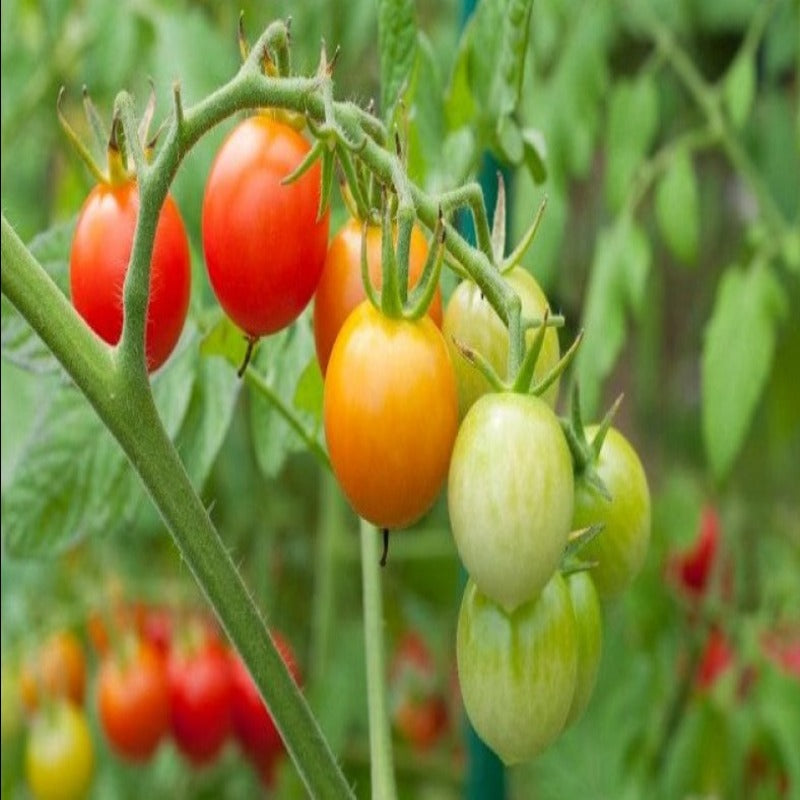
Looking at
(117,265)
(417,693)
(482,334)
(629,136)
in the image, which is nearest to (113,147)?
(117,265)

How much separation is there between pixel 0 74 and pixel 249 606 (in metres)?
0.55

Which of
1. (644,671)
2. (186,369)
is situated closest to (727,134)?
(644,671)

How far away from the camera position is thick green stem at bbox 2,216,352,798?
507 mm

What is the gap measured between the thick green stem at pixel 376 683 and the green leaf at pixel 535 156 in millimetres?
163

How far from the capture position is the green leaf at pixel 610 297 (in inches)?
37.7

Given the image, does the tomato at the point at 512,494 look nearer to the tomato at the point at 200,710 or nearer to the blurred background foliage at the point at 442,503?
the blurred background foliage at the point at 442,503

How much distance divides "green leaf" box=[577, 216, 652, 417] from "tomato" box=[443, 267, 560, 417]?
16.2 inches

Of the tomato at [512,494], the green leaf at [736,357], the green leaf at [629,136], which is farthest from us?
the green leaf at [629,136]

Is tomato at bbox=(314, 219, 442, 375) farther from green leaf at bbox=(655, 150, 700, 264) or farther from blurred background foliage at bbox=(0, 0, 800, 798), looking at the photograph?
green leaf at bbox=(655, 150, 700, 264)

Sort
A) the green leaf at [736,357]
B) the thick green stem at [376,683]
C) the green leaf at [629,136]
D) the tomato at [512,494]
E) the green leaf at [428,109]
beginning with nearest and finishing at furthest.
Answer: the tomato at [512,494], the thick green stem at [376,683], the green leaf at [428,109], the green leaf at [736,357], the green leaf at [629,136]

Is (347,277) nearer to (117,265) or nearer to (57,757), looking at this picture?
(117,265)

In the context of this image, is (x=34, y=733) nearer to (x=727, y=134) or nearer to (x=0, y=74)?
(x=0, y=74)

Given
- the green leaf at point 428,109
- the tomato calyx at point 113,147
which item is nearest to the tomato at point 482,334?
the tomato calyx at point 113,147

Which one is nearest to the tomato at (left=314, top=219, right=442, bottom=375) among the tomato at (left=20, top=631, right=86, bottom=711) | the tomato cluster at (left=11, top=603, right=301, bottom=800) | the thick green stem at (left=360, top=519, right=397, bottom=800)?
the thick green stem at (left=360, top=519, right=397, bottom=800)
